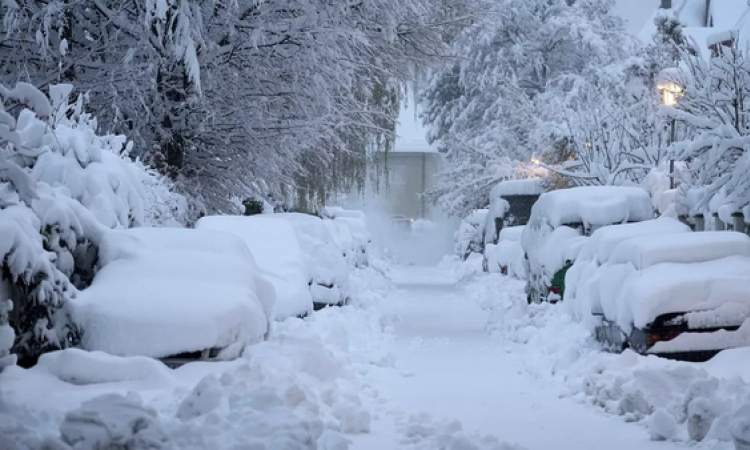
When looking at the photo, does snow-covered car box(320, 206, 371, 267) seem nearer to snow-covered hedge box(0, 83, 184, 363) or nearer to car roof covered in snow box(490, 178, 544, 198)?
car roof covered in snow box(490, 178, 544, 198)

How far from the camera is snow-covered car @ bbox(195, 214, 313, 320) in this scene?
1184 centimetres

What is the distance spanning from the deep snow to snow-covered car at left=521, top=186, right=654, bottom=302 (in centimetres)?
320

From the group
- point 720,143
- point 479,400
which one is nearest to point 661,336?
point 479,400

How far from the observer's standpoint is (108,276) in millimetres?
7703

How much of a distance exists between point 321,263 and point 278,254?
93.8 inches

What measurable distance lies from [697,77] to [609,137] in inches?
394

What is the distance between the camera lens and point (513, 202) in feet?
105

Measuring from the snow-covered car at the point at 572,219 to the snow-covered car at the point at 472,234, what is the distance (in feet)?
70.7

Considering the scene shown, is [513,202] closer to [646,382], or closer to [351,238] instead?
[351,238]

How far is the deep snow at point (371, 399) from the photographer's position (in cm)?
571

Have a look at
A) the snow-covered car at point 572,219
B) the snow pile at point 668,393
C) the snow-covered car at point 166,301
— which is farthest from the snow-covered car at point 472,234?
the snow-covered car at point 166,301

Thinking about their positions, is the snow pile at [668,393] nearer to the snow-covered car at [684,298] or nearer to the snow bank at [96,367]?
the snow-covered car at [684,298]

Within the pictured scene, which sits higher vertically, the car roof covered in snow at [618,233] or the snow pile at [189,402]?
the car roof covered in snow at [618,233]

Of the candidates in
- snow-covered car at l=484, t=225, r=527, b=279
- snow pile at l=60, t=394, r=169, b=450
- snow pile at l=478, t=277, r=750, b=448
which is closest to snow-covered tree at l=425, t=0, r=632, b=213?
snow-covered car at l=484, t=225, r=527, b=279
